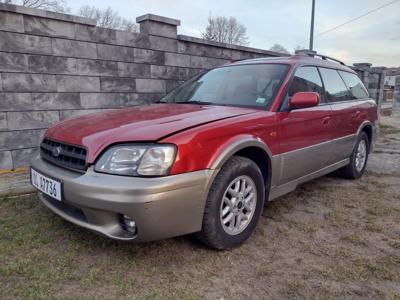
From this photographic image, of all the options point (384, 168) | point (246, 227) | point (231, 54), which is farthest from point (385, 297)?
point (231, 54)

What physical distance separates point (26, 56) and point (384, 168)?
5.43m

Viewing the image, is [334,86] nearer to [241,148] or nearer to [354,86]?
[354,86]

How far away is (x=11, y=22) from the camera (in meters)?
4.02

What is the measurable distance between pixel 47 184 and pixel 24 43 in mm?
2637

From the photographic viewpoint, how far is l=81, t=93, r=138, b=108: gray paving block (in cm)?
479

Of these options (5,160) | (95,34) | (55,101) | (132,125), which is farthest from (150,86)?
(132,125)

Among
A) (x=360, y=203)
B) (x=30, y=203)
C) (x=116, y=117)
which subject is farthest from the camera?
(x=360, y=203)

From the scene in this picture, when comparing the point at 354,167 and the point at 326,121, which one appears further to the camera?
the point at 354,167

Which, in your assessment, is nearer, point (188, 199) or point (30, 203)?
point (188, 199)

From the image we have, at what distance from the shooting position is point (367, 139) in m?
4.68

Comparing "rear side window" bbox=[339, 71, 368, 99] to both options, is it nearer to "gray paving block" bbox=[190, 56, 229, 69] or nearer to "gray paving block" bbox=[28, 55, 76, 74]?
"gray paving block" bbox=[190, 56, 229, 69]

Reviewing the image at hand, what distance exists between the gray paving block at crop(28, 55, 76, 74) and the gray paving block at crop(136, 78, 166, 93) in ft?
3.61

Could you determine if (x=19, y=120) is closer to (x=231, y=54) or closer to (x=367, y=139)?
(x=231, y=54)

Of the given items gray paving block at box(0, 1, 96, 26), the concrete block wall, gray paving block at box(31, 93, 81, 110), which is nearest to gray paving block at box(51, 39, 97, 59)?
the concrete block wall
